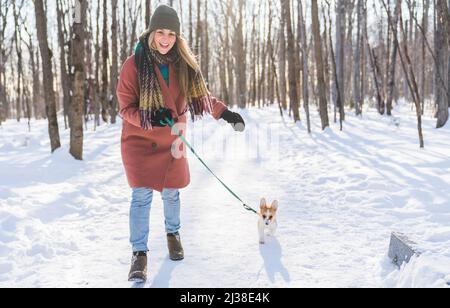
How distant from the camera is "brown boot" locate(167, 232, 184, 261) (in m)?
3.41

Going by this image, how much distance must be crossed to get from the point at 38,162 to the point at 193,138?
552 centimetres

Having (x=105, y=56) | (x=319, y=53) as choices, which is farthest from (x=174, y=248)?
(x=105, y=56)

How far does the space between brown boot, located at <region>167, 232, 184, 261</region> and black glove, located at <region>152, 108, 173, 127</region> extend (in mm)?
1110

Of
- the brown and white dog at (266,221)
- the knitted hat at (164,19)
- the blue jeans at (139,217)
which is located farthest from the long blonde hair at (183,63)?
the brown and white dog at (266,221)

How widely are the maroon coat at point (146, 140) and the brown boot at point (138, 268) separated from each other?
0.54m

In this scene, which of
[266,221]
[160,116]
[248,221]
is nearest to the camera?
[160,116]

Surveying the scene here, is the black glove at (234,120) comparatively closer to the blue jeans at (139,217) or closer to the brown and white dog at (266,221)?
the blue jeans at (139,217)

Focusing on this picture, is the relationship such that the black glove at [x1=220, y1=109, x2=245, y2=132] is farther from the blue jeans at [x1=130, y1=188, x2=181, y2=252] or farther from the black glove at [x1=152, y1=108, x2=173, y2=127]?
the blue jeans at [x1=130, y1=188, x2=181, y2=252]

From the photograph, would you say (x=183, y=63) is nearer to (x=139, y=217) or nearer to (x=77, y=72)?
(x=139, y=217)

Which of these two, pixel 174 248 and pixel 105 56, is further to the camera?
pixel 105 56

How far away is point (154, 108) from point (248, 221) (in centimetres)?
215

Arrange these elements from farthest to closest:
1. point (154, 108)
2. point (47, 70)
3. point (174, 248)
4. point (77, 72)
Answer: point (47, 70) → point (77, 72) → point (174, 248) → point (154, 108)

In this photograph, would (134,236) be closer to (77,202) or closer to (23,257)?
(23,257)

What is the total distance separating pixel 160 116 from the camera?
2.81 meters
